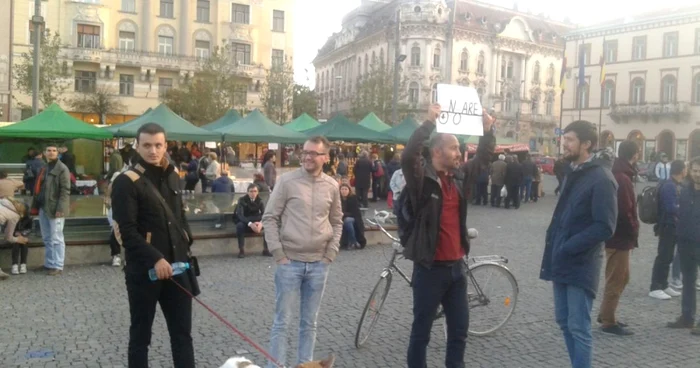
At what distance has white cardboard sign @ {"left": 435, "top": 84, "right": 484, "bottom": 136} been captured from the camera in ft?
16.3

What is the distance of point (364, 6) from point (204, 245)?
7218cm

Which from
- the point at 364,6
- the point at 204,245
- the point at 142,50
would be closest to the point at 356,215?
the point at 204,245

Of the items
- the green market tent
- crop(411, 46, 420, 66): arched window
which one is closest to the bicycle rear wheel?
the green market tent

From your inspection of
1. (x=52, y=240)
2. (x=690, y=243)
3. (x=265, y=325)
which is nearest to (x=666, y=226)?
(x=690, y=243)

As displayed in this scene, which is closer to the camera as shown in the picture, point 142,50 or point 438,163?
point 438,163

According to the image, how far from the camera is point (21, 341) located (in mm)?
5980

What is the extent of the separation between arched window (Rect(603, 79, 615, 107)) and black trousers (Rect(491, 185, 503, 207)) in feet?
135

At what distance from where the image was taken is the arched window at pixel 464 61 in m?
69.2

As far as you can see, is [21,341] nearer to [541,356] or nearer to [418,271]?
[418,271]

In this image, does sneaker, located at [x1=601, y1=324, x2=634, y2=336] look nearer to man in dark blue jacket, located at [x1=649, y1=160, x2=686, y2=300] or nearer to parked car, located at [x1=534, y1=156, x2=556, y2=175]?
man in dark blue jacket, located at [x1=649, y1=160, x2=686, y2=300]

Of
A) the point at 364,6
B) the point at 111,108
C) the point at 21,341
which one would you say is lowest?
the point at 21,341

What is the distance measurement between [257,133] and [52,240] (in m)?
9.24

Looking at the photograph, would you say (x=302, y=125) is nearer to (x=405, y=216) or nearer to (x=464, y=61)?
(x=405, y=216)

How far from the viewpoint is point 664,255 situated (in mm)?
8055
